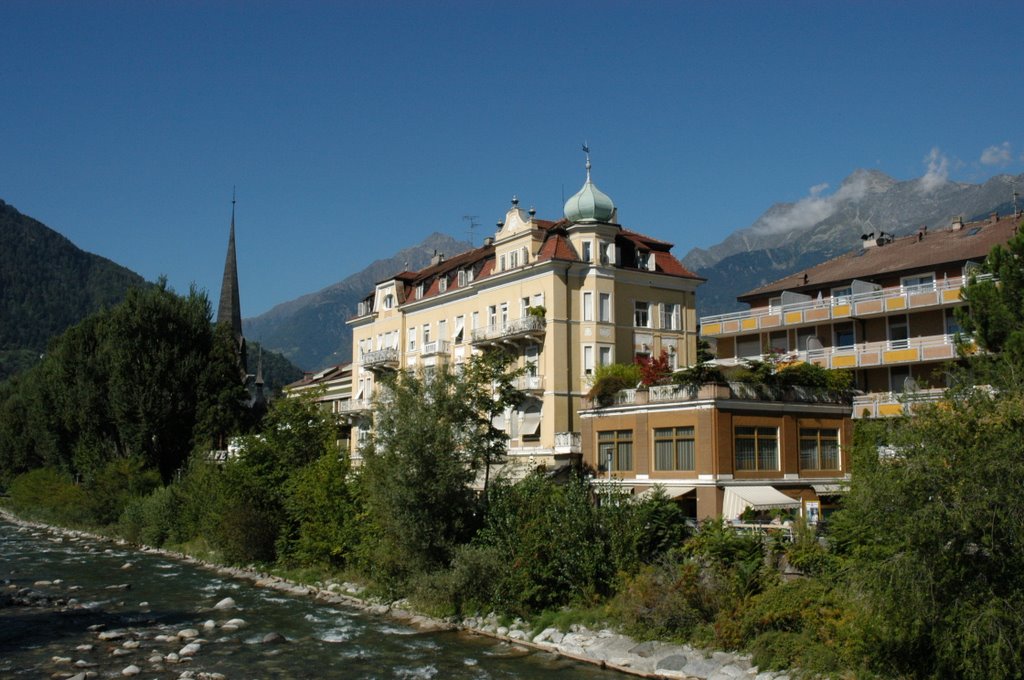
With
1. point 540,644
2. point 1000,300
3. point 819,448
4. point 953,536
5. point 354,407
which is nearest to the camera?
point 953,536

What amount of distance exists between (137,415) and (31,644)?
39554 millimetres

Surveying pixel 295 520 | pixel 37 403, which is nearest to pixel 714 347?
pixel 295 520

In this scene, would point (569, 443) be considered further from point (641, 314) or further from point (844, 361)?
point (844, 361)

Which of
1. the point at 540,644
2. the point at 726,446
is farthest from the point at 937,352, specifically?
the point at 540,644

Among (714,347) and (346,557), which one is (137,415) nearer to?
(346,557)

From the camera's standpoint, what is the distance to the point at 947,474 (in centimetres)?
2078

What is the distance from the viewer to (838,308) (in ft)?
173

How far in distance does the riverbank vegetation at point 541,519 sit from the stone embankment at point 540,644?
1.96 ft

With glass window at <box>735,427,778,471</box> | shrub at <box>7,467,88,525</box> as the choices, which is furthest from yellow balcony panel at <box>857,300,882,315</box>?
shrub at <box>7,467,88,525</box>

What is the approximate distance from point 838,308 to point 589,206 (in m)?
15.1

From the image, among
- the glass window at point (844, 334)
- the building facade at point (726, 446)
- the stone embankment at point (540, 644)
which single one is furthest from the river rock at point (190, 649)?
the glass window at point (844, 334)

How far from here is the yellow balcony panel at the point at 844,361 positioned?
50438mm

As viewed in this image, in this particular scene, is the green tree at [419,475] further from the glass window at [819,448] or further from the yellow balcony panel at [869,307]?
the yellow balcony panel at [869,307]

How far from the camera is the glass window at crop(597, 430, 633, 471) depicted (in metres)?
43.3
